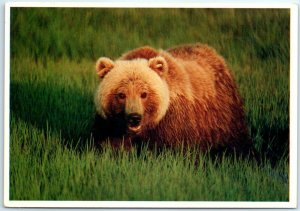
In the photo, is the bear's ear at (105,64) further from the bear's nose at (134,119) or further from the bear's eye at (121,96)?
the bear's nose at (134,119)

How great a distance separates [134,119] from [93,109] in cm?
24

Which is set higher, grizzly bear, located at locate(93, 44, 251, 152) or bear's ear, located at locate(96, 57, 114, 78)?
bear's ear, located at locate(96, 57, 114, 78)

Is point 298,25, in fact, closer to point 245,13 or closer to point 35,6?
point 245,13

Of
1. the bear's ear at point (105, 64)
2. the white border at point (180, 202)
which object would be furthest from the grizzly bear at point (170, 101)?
the white border at point (180, 202)

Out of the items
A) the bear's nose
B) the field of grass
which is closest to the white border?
the field of grass

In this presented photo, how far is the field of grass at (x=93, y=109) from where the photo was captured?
17.5 m

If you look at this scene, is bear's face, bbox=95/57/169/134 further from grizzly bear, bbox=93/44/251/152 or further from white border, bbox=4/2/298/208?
white border, bbox=4/2/298/208

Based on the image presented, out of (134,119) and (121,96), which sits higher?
(121,96)

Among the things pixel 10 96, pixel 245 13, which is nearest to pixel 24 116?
pixel 10 96

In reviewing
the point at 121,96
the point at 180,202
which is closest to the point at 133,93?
the point at 121,96

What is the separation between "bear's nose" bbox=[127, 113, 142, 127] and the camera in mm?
17375

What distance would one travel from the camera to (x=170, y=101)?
17.5 meters

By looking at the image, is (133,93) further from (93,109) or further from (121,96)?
(93,109)

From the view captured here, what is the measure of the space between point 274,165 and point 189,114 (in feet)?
1.79
